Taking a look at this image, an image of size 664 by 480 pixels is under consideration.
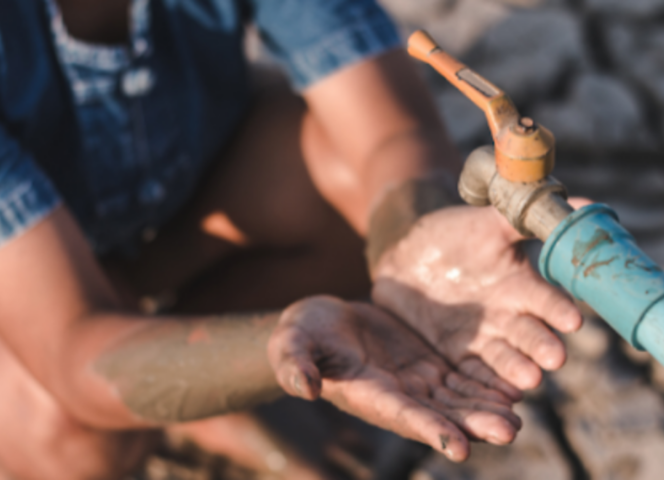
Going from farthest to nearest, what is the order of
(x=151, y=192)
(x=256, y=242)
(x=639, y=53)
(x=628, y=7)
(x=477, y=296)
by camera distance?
1. (x=628, y=7)
2. (x=639, y=53)
3. (x=256, y=242)
4. (x=151, y=192)
5. (x=477, y=296)

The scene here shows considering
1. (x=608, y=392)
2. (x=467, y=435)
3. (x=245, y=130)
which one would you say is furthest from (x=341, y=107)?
(x=608, y=392)

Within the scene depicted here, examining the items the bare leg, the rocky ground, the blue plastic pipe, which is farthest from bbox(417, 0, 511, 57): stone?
the blue plastic pipe

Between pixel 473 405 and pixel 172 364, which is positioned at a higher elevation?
pixel 172 364

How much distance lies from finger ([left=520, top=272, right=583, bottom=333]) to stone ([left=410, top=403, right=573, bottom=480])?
30.0 inches

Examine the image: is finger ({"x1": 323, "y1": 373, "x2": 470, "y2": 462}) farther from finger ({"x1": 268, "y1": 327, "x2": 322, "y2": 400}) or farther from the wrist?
the wrist

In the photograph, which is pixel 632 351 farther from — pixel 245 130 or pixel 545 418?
pixel 245 130

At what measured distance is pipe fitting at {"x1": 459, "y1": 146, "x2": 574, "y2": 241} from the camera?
1017mm

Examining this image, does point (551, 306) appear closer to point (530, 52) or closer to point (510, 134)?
point (510, 134)

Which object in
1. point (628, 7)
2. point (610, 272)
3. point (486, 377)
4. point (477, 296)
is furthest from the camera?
point (628, 7)

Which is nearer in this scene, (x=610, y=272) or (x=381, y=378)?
(x=610, y=272)

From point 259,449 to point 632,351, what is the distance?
1174 mm

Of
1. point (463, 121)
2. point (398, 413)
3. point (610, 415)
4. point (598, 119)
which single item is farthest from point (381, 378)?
point (598, 119)

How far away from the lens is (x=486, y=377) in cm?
115

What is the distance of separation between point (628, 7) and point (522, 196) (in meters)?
2.39
